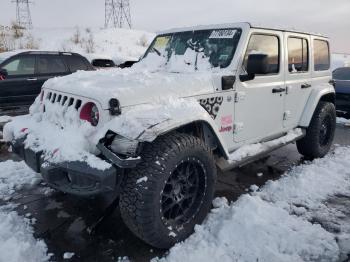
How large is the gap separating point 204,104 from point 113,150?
1022 mm

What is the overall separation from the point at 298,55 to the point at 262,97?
3.71 feet

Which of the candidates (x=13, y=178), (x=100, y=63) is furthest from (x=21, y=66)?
(x=13, y=178)

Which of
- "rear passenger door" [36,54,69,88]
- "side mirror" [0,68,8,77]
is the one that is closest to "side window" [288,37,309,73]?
Result: "rear passenger door" [36,54,69,88]

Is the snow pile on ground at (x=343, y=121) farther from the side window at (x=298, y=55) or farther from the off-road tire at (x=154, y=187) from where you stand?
the off-road tire at (x=154, y=187)

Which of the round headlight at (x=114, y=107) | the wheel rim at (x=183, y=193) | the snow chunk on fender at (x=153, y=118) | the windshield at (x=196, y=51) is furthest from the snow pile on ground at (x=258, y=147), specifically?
the round headlight at (x=114, y=107)

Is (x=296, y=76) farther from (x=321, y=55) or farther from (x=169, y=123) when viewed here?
(x=169, y=123)

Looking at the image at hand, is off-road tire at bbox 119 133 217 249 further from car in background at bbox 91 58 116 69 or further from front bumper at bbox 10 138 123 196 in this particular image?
car in background at bbox 91 58 116 69

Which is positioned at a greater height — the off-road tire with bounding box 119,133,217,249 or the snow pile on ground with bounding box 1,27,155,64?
the snow pile on ground with bounding box 1,27,155,64

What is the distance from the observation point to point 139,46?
24.9 metres

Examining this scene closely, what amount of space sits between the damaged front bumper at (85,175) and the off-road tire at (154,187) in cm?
15

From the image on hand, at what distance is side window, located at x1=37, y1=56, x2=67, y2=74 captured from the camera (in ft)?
25.0

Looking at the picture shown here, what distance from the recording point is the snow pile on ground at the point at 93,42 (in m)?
20.9

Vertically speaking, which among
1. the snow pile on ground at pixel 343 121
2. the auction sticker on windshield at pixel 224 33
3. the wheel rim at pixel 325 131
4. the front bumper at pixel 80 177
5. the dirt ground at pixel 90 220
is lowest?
the snow pile on ground at pixel 343 121

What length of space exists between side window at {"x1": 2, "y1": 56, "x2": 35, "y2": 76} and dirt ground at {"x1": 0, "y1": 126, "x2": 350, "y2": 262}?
13.3ft
